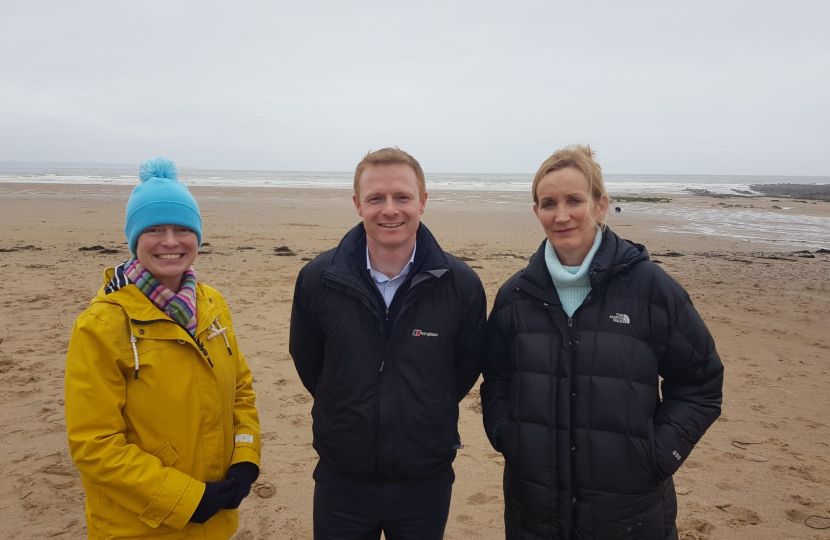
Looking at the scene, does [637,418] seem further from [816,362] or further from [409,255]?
[816,362]

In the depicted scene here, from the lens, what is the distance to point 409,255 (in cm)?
242

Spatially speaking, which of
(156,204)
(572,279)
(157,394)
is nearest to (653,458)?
(572,279)

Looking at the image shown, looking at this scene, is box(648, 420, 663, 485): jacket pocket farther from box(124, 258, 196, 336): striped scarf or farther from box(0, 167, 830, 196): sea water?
box(0, 167, 830, 196): sea water

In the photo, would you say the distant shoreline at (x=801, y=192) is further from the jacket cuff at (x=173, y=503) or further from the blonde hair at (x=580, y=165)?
the jacket cuff at (x=173, y=503)

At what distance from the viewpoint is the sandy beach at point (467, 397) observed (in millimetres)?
3387

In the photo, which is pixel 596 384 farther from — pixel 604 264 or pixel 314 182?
pixel 314 182

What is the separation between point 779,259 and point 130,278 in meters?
14.9

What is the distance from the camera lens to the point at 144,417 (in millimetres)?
2006

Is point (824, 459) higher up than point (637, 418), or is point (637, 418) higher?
point (637, 418)

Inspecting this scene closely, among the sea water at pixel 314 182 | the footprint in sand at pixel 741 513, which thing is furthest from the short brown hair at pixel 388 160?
the sea water at pixel 314 182

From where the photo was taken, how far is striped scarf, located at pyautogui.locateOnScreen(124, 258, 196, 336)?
207cm

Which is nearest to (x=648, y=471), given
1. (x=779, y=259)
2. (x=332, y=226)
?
(x=779, y=259)

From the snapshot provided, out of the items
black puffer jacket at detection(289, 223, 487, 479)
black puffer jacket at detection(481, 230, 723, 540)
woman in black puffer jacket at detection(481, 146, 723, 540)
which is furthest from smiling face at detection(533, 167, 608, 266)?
black puffer jacket at detection(289, 223, 487, 479)

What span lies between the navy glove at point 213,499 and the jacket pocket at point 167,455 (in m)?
0.17
